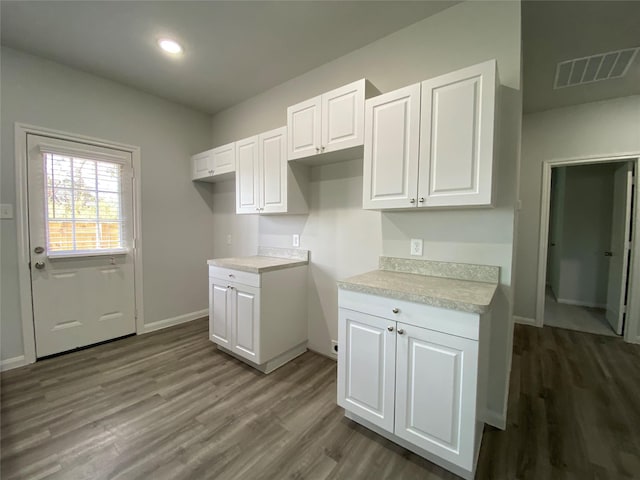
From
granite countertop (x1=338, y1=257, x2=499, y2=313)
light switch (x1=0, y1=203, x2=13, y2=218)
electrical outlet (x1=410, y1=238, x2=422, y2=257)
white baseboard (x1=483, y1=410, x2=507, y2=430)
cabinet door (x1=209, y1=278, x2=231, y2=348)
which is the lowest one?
white baseboard (x1=483, y1=410, x2=507, y2=430)

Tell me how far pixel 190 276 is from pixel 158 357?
1.19m

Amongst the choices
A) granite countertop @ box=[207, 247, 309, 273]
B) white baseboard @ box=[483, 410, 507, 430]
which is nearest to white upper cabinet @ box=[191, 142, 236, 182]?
granite countertop @ box=[207, 247, 309, 273]

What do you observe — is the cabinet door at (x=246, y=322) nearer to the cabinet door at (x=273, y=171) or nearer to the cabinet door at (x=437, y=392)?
the cabinet door at (x=273, y=171)

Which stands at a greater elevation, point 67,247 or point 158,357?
point 67,247

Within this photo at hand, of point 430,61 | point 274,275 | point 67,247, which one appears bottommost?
point 274,275

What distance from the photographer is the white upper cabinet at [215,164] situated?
117 inches

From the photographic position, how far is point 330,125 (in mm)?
2094

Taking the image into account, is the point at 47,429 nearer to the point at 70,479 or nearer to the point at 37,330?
the point at 70,479

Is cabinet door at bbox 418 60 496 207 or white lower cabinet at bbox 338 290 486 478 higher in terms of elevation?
cabinet door at bbox 418 60 496 207

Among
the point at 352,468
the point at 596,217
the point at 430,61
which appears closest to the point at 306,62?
the point at 430,61

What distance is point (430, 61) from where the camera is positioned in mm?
1956

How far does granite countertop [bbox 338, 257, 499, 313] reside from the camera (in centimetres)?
130

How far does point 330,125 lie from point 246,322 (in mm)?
1807

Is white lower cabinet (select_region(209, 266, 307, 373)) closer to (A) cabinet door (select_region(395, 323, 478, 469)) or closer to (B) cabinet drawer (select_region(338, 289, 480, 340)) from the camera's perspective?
(B) cabinet drawer (select_region(338, 289, 480, 340))
